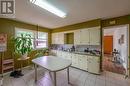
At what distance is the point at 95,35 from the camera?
140 inches

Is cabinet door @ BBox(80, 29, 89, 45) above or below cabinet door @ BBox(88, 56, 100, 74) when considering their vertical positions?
above

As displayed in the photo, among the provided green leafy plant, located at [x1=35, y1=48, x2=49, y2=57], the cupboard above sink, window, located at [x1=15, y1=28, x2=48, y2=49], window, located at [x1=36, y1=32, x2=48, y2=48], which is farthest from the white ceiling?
green leafy plant, located at [x1=35, y1=48, x2=49, y2=57]

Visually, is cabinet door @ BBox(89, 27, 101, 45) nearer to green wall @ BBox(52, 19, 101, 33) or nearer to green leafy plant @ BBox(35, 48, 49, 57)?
green wall @ BBox(52, 19, 101, 33)

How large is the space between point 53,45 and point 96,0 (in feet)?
14.8

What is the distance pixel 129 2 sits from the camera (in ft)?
6.97

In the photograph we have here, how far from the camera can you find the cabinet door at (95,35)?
348 cm

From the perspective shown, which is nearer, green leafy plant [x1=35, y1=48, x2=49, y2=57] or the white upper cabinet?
green leafy plant [x1=35, y1=48, x2=49, y2=57]

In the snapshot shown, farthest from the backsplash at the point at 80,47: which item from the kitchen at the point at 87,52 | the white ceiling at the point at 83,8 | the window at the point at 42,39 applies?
the white ceiling at the point at 83,8

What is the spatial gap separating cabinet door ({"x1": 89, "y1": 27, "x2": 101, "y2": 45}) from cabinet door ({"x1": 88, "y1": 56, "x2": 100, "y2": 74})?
707mm

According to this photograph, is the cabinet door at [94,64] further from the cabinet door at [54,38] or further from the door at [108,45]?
the door at [108,45]

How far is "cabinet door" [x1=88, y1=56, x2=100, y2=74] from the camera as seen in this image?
3.26m

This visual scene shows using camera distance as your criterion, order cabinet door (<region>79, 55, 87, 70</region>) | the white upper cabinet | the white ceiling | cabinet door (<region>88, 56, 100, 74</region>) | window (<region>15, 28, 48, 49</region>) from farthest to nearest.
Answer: the white upper cabinet → window (<region>15, 28, 48, 49</region>) → cabinet door (<region>79, 55, 87, 70</region>) → cabinet door (<region>88, 56, 100, 74</region>) → the white ceiling

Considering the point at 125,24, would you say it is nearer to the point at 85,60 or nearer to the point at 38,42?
the point at 85,60

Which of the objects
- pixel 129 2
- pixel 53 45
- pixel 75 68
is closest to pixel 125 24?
pixel 129 2
